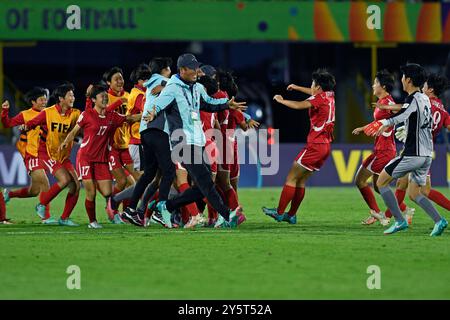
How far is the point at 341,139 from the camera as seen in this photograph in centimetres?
3450

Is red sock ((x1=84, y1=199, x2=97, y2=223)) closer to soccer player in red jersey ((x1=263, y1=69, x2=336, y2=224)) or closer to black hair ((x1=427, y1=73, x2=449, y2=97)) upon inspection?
soccer player in red jersey ((x1=263, y1=69, x2=336, y2=224))

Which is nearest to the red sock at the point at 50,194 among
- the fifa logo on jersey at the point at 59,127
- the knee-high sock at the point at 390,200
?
the fifa logo on jersey at the point at 59,127

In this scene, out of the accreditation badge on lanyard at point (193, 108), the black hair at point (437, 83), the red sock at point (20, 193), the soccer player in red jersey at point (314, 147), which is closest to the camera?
the accreditation badge on lanyard at point (193, 108)

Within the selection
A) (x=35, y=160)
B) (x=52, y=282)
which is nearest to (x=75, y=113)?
(x=35, y=160)

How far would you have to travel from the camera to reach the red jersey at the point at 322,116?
1681cm

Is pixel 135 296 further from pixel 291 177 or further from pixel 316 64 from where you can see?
pixel 316 64

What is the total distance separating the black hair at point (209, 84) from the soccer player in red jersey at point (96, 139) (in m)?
1.05

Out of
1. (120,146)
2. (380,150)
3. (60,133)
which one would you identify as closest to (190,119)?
(60,133)

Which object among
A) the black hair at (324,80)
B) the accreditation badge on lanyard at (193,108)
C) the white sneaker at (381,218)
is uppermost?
the black hair at (324,80)

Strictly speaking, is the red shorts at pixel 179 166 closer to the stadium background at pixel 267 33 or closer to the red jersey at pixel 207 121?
the red jersey at pixel 207 121

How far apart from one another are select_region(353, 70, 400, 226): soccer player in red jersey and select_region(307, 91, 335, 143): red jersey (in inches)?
26.0

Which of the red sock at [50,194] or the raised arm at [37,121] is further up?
the raised arm at [37,121]

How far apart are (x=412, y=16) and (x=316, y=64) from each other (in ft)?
18.8
